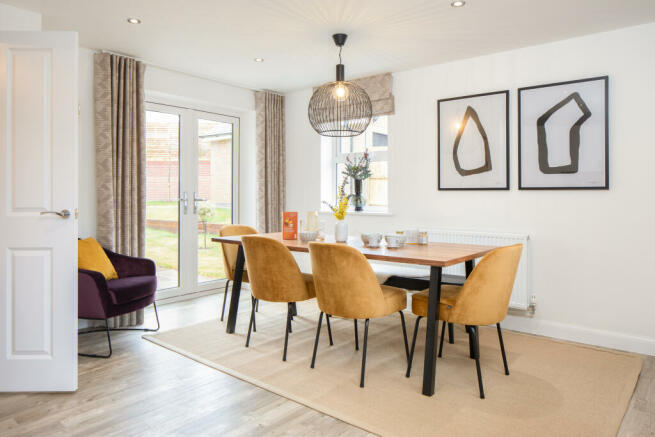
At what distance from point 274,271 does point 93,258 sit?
1554mm

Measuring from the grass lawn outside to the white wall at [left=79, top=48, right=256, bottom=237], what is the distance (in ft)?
2.05

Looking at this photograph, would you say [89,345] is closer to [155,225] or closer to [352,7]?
[155,225]

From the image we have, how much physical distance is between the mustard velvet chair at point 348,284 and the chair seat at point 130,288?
62.4 inches

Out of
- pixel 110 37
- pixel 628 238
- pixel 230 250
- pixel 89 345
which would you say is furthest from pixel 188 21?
pixel 628 238

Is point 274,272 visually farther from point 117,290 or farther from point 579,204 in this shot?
point 579,204

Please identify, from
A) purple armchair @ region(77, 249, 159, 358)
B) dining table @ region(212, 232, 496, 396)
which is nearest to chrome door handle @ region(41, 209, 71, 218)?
purple armchair @ region(77, 249, 159, 358)

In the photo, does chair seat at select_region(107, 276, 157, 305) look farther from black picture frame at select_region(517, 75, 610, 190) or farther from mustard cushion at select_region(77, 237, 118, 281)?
black picture frame at select_region(517, 75, 610, 190)

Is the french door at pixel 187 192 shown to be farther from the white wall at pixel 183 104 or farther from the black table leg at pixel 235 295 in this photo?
the black table leg at pixel 235 295

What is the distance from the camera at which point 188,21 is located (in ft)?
10.8

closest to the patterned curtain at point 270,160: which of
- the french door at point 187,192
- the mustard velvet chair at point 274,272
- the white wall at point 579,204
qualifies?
the french door at point 187,192

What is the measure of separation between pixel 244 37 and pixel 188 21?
0.48 meters

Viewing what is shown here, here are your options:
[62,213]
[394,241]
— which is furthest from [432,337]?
[62,213]

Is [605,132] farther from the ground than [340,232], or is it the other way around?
[605,132]

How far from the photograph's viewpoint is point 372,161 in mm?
4906
